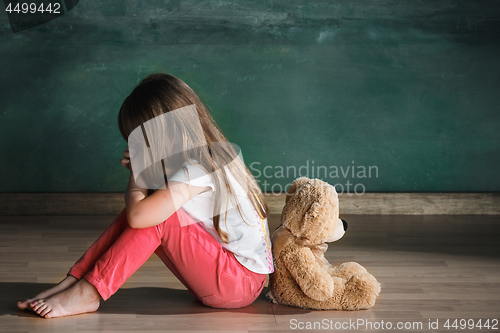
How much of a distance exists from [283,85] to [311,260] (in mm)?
1166

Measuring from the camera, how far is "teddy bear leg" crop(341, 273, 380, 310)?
1.30m

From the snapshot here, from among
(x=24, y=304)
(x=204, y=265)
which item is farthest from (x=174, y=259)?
(x=24, y=304)

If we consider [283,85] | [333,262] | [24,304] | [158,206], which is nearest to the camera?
[158,206]

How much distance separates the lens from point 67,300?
4.05ft

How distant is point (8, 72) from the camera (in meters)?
2.19

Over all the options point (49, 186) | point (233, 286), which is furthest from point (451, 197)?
point (49, 186)

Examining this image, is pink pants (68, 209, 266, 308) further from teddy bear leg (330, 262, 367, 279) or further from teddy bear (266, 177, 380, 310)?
teddy bear leg (330, 262, 367, 279)

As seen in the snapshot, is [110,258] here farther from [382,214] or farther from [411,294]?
[382,214]

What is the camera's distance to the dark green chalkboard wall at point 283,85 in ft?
7.20

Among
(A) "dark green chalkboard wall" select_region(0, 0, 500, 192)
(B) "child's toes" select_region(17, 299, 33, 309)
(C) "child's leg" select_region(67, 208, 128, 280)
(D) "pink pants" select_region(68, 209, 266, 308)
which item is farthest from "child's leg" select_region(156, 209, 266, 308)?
(A) "dark green chalkboard wall" select_region(0, 0, 500, 192)

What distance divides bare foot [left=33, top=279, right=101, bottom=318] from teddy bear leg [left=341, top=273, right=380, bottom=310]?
637 millimetres

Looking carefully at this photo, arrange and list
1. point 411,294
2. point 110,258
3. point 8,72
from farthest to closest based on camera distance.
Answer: point 8,72 < point 411,294 < point 110,258

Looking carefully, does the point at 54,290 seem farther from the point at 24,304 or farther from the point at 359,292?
the point at 359,292

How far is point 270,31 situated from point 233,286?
1.33 meters
